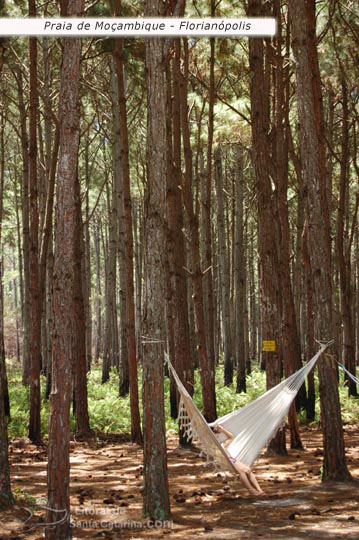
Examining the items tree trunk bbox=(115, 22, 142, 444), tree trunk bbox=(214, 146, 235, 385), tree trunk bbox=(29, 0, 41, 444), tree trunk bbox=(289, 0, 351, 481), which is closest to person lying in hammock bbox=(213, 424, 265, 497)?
tree trunk bbox=(289, 0, 351, 481)

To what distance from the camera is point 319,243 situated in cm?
662

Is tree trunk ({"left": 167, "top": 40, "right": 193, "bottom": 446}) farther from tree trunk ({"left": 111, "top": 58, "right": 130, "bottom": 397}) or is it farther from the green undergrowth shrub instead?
the green undergrowth shrub

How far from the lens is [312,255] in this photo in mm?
6641

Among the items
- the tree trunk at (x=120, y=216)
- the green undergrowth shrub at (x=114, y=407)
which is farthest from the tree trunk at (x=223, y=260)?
the tree trunk at (x=120, y=216)

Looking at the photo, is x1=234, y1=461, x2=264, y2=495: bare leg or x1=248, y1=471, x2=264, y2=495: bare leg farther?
x1=248, y1=471, x2=264, y2=495: bare leg

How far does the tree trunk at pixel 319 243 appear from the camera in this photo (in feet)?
21.2

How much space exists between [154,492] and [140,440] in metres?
4.47

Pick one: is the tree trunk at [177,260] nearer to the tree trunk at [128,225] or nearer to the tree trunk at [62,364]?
the tree trunk at [128,225]

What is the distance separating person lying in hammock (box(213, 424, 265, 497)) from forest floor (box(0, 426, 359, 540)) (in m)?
0.09

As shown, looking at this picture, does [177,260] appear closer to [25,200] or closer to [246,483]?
[246,483]

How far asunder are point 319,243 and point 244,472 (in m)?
2.31

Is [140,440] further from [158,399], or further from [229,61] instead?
[229,61]

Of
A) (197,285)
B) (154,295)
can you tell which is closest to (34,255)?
(197,285)

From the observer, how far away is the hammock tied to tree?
5.80 metres
